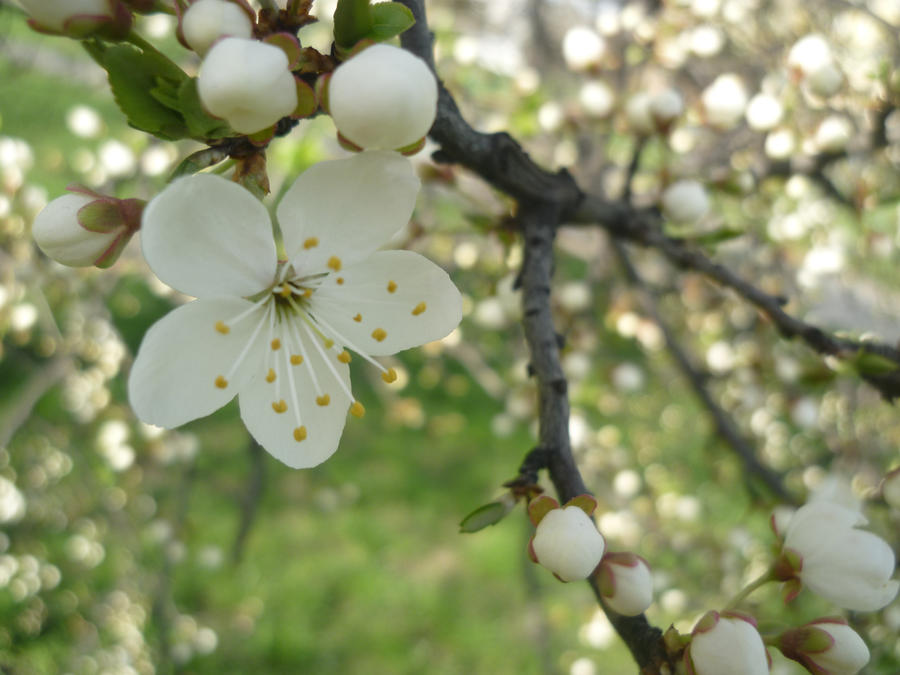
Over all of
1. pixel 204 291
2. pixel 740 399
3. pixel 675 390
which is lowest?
pixel 675 390

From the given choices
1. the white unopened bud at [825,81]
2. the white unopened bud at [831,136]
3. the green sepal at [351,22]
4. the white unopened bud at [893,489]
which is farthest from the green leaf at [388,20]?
the white unopened bud at [831,136]

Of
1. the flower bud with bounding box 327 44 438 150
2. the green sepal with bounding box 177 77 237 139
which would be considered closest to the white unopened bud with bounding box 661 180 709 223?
the flower bud with bounding box 327 44 438 150

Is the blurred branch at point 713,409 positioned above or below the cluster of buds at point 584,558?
below

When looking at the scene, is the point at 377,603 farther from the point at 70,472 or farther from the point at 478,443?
the point at 70,472

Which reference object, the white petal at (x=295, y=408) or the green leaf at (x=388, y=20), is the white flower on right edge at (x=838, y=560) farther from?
the green leaf at (x=388, y=20)

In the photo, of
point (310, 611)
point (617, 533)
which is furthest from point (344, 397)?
point (310, 611)
